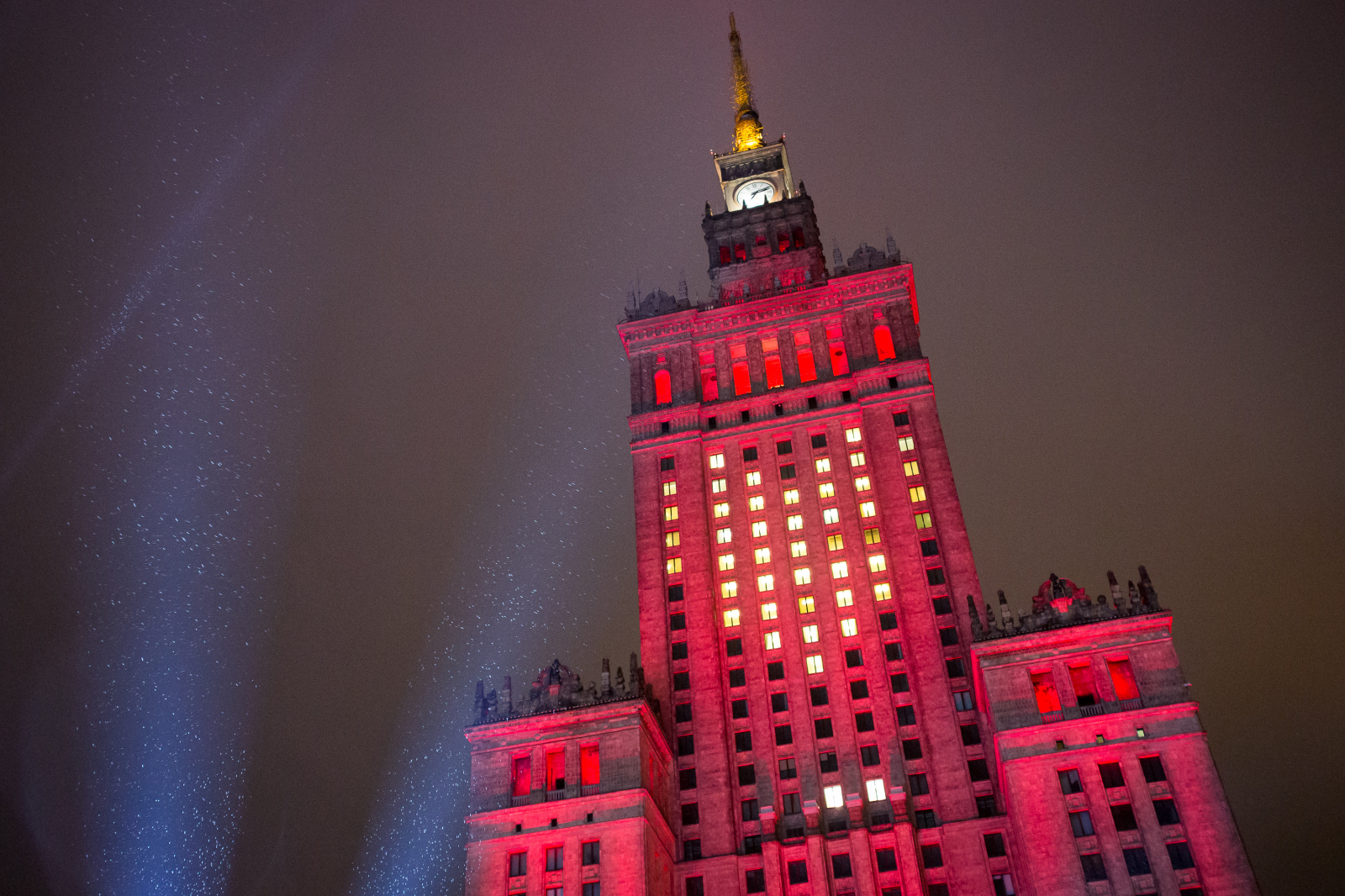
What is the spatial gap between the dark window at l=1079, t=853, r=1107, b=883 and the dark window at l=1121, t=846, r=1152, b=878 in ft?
5.14

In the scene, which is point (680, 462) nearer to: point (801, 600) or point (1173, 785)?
point (801, 600)

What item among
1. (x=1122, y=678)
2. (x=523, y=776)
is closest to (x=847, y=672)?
(x=1122, y=678)

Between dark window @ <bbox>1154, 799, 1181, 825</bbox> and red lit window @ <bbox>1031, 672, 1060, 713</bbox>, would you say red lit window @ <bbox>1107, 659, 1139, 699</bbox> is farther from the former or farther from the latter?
dark window @ <bbox>1154, 799, 1181, 825</bbox>

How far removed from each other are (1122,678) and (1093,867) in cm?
1404

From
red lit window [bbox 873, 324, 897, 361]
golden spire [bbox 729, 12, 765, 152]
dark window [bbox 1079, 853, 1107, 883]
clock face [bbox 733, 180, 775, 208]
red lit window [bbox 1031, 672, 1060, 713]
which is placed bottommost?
dark window [bbox 1079, 853, 1107, 883]

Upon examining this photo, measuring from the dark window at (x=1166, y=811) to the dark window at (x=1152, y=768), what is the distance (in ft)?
4.78

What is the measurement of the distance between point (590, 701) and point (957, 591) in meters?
34.8

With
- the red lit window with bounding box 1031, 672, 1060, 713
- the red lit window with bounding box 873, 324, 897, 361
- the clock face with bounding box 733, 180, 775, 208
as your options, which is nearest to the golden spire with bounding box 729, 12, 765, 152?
the clock face with bounding box 733, 180, 775, 208

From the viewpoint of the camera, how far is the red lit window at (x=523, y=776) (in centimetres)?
7794

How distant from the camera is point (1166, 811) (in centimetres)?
7125

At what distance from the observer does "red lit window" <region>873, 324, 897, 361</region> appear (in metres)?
110

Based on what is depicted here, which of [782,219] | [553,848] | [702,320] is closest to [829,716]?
[553,848]

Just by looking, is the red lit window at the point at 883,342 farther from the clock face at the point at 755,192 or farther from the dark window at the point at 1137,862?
the dark window at the point at 1137,862

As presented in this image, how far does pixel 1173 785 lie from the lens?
7175cm
